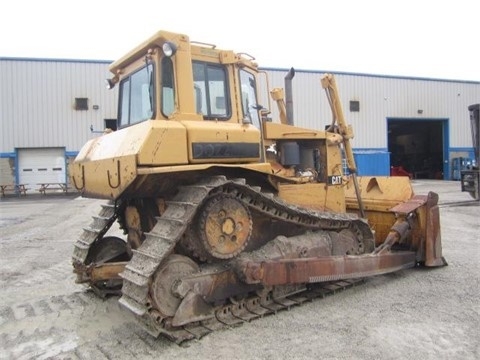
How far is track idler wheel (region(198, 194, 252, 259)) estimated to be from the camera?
4.68 m

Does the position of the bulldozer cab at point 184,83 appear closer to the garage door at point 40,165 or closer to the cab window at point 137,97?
the cab window at point 137,97

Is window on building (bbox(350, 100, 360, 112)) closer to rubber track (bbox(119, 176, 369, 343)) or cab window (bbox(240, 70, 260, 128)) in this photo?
cab window (bbox(240, 70, 260, 128))

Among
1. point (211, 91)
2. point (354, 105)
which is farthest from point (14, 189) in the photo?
point (211, 91)

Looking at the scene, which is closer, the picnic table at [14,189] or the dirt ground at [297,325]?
the dirt ground at [297,325]

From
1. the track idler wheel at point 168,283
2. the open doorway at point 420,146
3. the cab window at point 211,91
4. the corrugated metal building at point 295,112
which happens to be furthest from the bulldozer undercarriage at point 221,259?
the open doorway at point 420,146

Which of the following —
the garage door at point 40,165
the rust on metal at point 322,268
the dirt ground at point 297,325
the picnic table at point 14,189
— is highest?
the garage door at point 40,165

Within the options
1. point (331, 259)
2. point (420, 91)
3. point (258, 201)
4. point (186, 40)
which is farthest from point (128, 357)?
point (420, 91)

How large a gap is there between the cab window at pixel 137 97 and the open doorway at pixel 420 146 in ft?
95.6

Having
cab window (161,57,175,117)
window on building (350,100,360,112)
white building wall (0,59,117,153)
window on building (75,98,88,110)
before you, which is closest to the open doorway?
window on building (350,100,360,112)

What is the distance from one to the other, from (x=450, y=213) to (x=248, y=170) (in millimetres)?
10193

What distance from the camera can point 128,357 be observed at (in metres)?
4.08

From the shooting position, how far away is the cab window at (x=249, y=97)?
552 centimetres

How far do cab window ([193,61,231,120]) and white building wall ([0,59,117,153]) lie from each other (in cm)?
2162

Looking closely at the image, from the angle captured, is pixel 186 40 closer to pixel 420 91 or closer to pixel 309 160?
pixel 309 160
